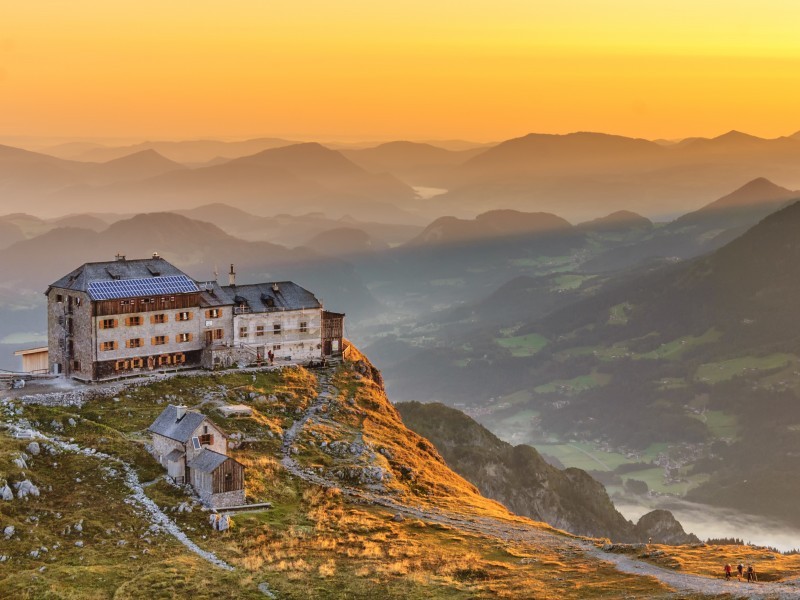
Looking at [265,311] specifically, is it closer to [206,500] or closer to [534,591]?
[206,500]

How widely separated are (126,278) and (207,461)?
4716 cm

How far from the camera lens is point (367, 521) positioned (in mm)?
99250

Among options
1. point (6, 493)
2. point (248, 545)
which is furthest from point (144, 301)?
point (248, 545)

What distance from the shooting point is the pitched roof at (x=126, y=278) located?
131625 mm

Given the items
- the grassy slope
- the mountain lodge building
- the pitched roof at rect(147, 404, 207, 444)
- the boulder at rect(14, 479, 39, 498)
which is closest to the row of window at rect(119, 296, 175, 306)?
the mountain lodge building

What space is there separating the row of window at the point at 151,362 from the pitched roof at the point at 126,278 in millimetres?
7821

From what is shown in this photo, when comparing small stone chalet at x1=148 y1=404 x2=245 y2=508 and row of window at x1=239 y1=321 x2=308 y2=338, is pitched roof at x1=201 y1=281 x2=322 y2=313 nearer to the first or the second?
row of window at x1=239 y1=321 x2=308 y2=338

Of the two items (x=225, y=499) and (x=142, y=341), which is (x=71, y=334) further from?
(x=225, y=499)

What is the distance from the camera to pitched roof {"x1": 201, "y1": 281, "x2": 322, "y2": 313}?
144 m

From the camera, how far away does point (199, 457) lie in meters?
95.2

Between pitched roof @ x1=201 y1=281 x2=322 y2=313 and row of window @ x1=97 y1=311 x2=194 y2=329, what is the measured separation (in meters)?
3.65

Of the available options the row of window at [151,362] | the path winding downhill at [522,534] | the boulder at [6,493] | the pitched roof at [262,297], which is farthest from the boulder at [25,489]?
the pitched roof at [262,297]

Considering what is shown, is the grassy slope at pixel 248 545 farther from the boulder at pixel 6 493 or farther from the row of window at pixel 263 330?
the row of window at pixel 263 330

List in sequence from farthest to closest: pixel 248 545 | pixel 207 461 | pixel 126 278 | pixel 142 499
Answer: pixel 126 278 < pixel 207 461 < pixel 142 499 < pixel 248 545
